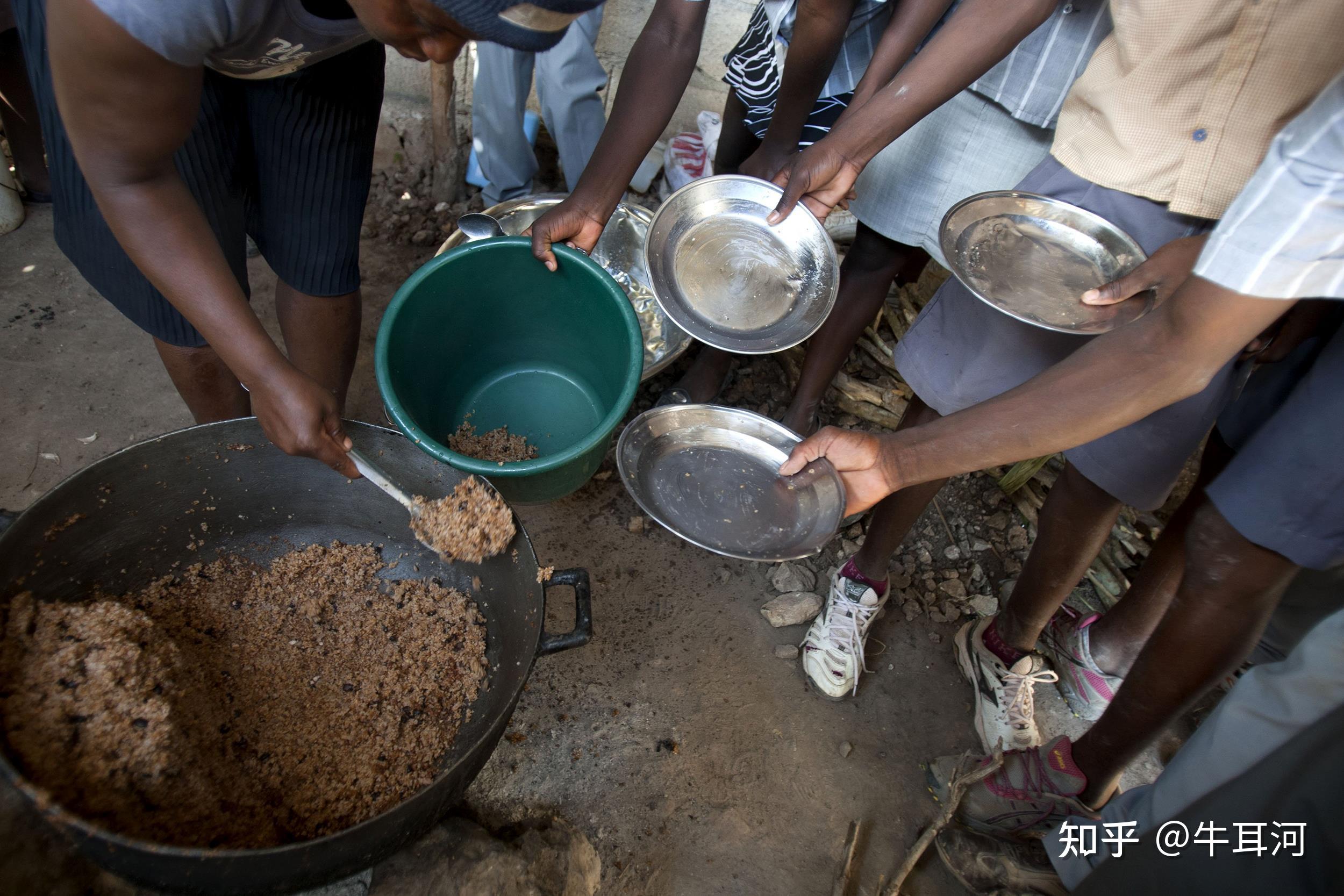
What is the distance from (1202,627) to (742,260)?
1.31 metres

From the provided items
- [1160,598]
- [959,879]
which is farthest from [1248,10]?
[959,879]

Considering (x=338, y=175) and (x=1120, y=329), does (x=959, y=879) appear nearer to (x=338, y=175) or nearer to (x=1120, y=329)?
(x=1120, y=329)

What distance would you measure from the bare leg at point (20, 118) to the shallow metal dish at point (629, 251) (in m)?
1.73

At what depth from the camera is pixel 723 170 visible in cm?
271

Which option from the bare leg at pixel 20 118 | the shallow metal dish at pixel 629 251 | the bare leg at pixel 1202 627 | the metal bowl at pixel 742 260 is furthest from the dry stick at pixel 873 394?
the bare leg at pixel 20 118

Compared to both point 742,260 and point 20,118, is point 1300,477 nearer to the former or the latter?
point 742,260

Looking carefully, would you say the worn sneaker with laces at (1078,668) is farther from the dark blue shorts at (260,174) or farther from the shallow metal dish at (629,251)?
the dark blue shorts at (260,174)

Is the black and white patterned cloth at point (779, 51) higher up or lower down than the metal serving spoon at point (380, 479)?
higher up

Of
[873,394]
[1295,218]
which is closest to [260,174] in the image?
[1295,218]

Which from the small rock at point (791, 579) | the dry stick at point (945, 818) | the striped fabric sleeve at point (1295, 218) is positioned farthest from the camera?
the small rock at point (791, 579)

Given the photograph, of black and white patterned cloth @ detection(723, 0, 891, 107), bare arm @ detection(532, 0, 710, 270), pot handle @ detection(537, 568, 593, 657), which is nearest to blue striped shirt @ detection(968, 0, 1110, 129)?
black and white patterned cloth @ detection(723, 0, 891, 107)

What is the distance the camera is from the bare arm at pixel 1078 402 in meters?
1.16

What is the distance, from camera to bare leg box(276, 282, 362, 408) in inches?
76.4

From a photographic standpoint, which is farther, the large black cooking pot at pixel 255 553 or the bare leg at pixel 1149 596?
the bare leg at pixel 1149 596
